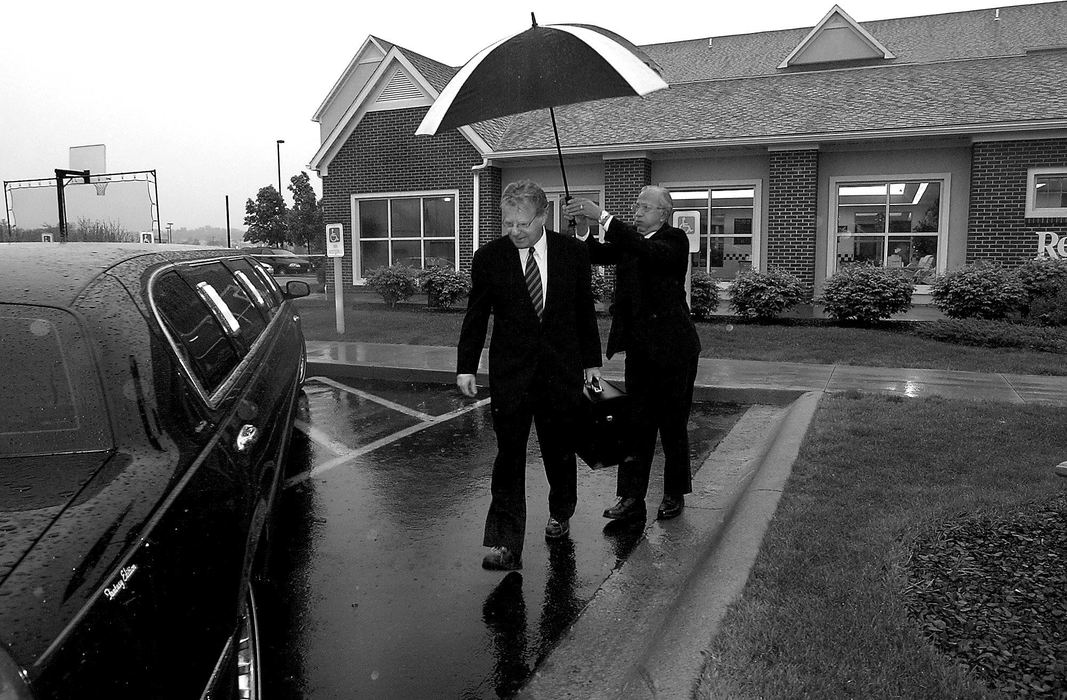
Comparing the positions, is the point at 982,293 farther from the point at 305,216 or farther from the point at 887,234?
the point at 305,216

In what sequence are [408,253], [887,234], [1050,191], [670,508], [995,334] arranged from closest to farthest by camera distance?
1. [670,508]
2. [995,334]
3. [1050,191]
4. [887,234]
5. [408,253]

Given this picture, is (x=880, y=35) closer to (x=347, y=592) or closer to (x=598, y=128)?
(x=598, y=128)

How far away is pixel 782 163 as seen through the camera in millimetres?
15148

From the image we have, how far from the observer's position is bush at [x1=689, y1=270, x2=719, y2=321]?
46.9 feet

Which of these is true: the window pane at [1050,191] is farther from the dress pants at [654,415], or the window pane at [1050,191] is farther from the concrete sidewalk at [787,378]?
the dress pants at [654,415]

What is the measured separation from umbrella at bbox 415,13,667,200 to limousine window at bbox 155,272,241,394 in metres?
1.49

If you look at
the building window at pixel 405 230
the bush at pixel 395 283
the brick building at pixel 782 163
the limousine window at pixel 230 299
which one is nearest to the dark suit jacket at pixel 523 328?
the limousine window at pixel 230 299

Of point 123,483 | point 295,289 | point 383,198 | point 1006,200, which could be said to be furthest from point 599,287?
point 123,483

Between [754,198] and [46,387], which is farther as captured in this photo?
[754,198]

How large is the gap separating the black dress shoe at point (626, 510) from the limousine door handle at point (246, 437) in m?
2.26

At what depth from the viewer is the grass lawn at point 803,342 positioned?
978cm

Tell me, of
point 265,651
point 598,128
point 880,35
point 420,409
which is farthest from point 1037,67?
point 265,651

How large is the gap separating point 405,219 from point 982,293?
11.7 m

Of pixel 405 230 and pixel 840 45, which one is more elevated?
pixel 840 45
